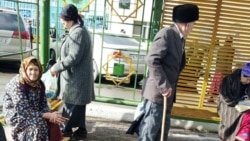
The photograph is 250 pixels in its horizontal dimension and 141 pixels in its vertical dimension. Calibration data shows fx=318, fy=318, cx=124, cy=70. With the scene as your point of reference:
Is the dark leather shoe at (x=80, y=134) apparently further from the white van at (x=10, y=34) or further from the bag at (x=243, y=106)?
the white van at (x=10, y=34)

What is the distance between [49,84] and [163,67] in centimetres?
162

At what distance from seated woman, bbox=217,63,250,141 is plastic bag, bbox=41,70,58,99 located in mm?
1980

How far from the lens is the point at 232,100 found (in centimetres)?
357

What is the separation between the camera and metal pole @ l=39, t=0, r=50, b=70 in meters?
4.29

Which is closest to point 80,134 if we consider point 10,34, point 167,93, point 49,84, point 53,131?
point 49,84

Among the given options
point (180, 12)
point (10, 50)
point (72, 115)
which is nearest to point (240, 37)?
point (180, 12)

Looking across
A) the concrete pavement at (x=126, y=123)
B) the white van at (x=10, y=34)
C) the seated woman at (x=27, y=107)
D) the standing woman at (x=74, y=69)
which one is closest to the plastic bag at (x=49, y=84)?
the standing woman at (x=74, y=69)

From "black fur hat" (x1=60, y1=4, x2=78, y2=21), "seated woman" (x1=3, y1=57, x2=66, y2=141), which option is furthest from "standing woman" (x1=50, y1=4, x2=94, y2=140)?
"seated woman" (x1=3, y1=57, x2=66, y2=141)

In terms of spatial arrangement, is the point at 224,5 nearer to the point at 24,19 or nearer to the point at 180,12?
the point at 180,12

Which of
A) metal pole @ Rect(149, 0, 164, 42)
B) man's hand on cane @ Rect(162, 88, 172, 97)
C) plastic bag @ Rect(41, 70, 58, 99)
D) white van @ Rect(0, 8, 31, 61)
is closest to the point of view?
man's hand on cane @ Rect(162, 88, 172, 97)

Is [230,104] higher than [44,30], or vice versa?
[44,30]

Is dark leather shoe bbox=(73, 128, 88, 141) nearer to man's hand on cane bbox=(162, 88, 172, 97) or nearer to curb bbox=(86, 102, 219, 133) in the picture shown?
curb bbox=(86, 102, 219, 133)

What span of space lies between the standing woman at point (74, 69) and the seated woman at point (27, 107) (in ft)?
1.72

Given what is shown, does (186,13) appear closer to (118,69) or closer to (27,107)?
(27,107)
